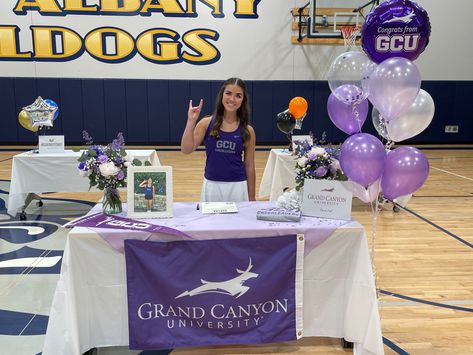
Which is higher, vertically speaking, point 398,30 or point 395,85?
point 398,30

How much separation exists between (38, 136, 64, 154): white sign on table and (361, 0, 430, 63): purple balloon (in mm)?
3821

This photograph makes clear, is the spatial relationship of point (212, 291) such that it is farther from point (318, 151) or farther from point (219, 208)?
point (318, 151)

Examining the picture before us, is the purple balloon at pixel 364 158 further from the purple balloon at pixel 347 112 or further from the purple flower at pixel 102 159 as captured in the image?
the purple flower at pixel 102 159

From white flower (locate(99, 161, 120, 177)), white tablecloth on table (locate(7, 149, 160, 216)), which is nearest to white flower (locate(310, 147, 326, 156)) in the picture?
white flower (locate(99, 161, 120, 177))

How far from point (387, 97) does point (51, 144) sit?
4013 millimetres

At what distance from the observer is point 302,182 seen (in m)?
2.50

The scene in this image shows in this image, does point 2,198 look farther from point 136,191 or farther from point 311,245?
point 311,245

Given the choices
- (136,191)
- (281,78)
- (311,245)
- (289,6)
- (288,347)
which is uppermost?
(289,6)

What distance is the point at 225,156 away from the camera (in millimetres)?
2979

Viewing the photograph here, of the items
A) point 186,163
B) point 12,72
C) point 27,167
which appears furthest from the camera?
point 12,72

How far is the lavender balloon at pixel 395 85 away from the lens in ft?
6.94

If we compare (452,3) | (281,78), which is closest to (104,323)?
(281,78)

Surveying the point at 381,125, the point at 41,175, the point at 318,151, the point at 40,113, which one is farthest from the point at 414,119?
the point at 40,113

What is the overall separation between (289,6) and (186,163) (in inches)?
189
